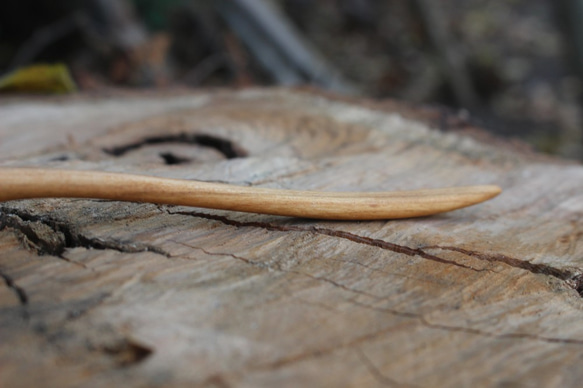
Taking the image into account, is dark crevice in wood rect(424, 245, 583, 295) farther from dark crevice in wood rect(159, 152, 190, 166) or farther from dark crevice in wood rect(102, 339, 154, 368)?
dark crevice in wood rect(159, 152, 190, 166)

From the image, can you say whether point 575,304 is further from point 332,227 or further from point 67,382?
point 67,382

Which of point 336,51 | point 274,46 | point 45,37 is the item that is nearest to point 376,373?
point 274,46

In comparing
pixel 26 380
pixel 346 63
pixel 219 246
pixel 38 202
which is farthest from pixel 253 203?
pixel 346 63

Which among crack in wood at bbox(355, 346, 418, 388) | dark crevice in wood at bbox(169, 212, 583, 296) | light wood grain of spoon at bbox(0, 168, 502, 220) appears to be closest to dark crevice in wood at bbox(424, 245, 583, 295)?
dark crevice in wood at bbox(169, 212, 583, 296)

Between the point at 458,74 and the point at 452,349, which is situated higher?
the point at 458,74

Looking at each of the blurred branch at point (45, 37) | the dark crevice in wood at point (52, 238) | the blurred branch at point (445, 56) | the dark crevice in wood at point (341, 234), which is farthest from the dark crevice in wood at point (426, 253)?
the blurred branch at point (445, 56)

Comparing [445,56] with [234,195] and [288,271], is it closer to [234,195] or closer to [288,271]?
[234,195]

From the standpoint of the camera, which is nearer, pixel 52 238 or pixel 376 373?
pixel 376 373
